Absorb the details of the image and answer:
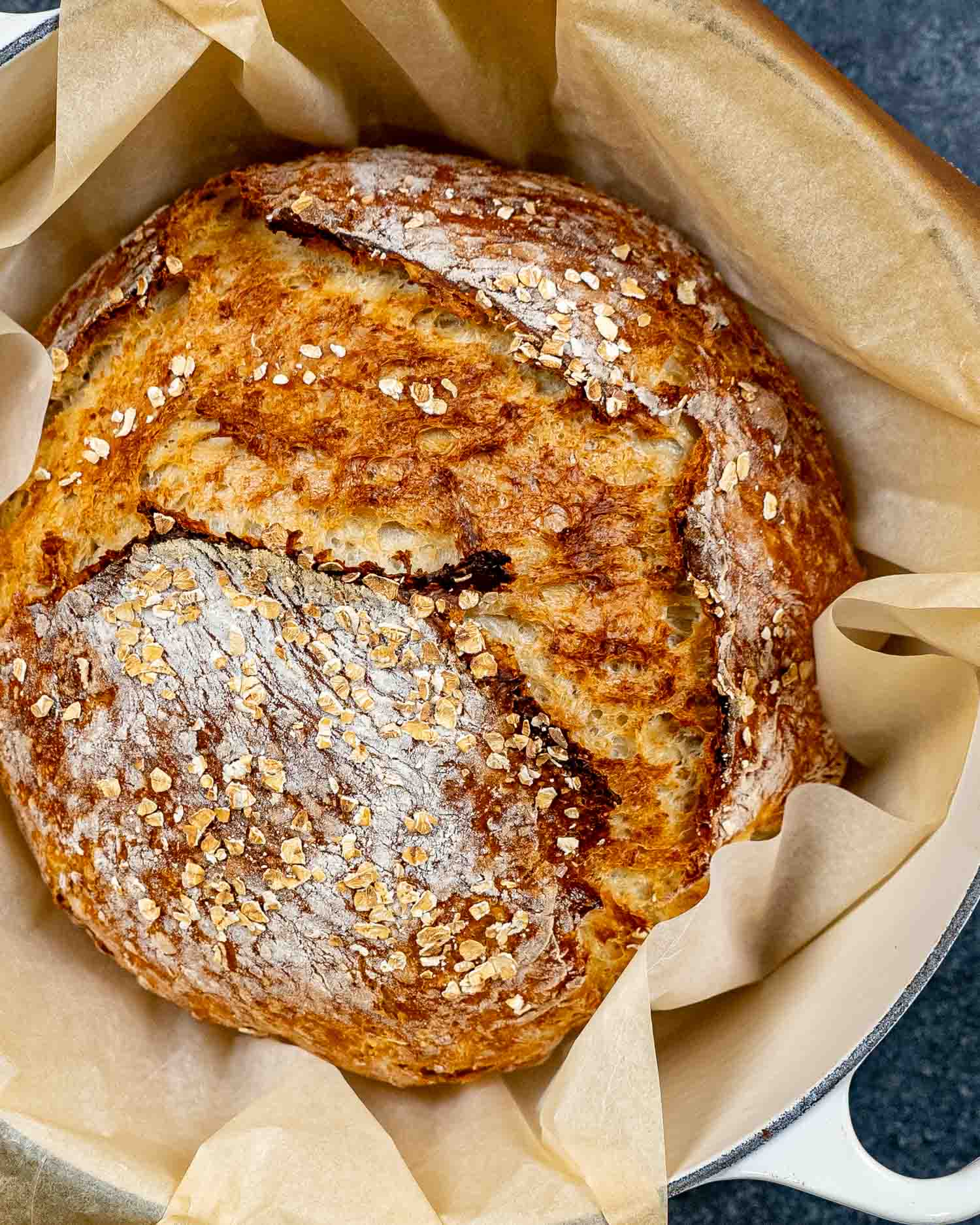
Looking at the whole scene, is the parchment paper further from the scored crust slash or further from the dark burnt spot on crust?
the dark burnt spot on crust

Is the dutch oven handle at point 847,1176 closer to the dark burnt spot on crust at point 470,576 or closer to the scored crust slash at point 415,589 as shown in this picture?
the scored crust slash at point 415,589

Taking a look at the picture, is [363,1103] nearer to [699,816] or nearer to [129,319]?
[699,816]

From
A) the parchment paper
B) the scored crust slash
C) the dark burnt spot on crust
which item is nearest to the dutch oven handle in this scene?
the parchment paper

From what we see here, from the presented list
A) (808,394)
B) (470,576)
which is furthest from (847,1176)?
(808,394)

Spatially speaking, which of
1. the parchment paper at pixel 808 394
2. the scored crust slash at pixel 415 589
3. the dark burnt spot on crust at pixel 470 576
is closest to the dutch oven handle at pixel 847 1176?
the parchment paper at pixel 808 394

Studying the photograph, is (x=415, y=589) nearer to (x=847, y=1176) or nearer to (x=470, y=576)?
(x=470, y=576)

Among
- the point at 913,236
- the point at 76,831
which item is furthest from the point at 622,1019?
the point at 913,236
